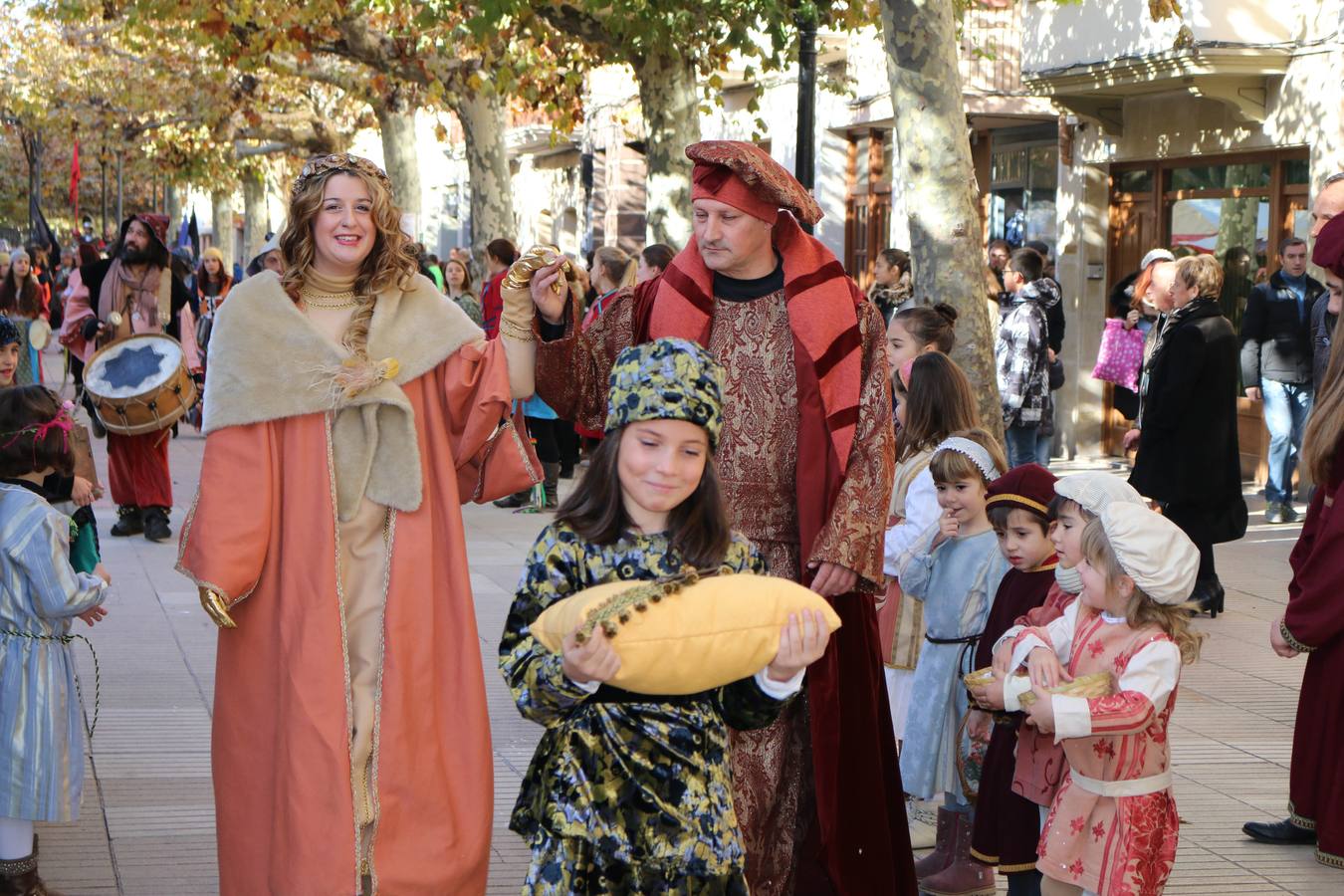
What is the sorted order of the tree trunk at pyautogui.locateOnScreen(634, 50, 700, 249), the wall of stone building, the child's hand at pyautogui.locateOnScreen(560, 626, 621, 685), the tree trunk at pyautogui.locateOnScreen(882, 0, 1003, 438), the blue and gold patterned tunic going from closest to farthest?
the child's hand at pyautogui.locateOnScreen(560, 626, 621, 685), the blue and gold patterned tunic, the tree trunk at pyautogui.locateOnScreen(882, 0, 1003, 438), the wall of stone building, the tree trunk at pyautogui.locateOnScreen(634, 50, 700, 249)

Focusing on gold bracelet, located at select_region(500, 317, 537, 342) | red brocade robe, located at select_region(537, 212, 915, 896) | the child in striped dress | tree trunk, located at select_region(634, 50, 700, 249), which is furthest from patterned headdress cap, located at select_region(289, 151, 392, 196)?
tree trunk, located at select_region(634, 50, 700, 249)

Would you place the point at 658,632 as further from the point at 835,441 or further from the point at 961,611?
the point at 961,611

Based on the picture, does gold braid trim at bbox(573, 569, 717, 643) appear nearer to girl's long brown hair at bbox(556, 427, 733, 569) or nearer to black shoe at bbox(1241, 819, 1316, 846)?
girl's long brown hair at bbox(556, 427, 733, 569)

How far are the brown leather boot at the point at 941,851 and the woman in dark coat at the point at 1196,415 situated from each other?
14.5 ft

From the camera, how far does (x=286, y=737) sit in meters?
4.25

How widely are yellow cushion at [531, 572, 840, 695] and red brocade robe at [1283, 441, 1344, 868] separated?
2.72 meters

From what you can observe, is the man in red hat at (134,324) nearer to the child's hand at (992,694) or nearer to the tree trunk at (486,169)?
the child's hand at (992,694)

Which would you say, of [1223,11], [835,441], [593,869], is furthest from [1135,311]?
[593,869]

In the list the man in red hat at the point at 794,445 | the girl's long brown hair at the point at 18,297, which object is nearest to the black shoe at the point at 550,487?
the girl's long brown hair at the point at 18,297

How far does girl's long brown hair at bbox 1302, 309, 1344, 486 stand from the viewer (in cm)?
524

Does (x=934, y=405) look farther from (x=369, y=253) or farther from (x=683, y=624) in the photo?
(x=683, y=624)

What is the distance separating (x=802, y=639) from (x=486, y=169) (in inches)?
834

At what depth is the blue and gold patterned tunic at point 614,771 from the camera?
3.21 metres

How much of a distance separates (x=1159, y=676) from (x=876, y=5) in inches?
514
